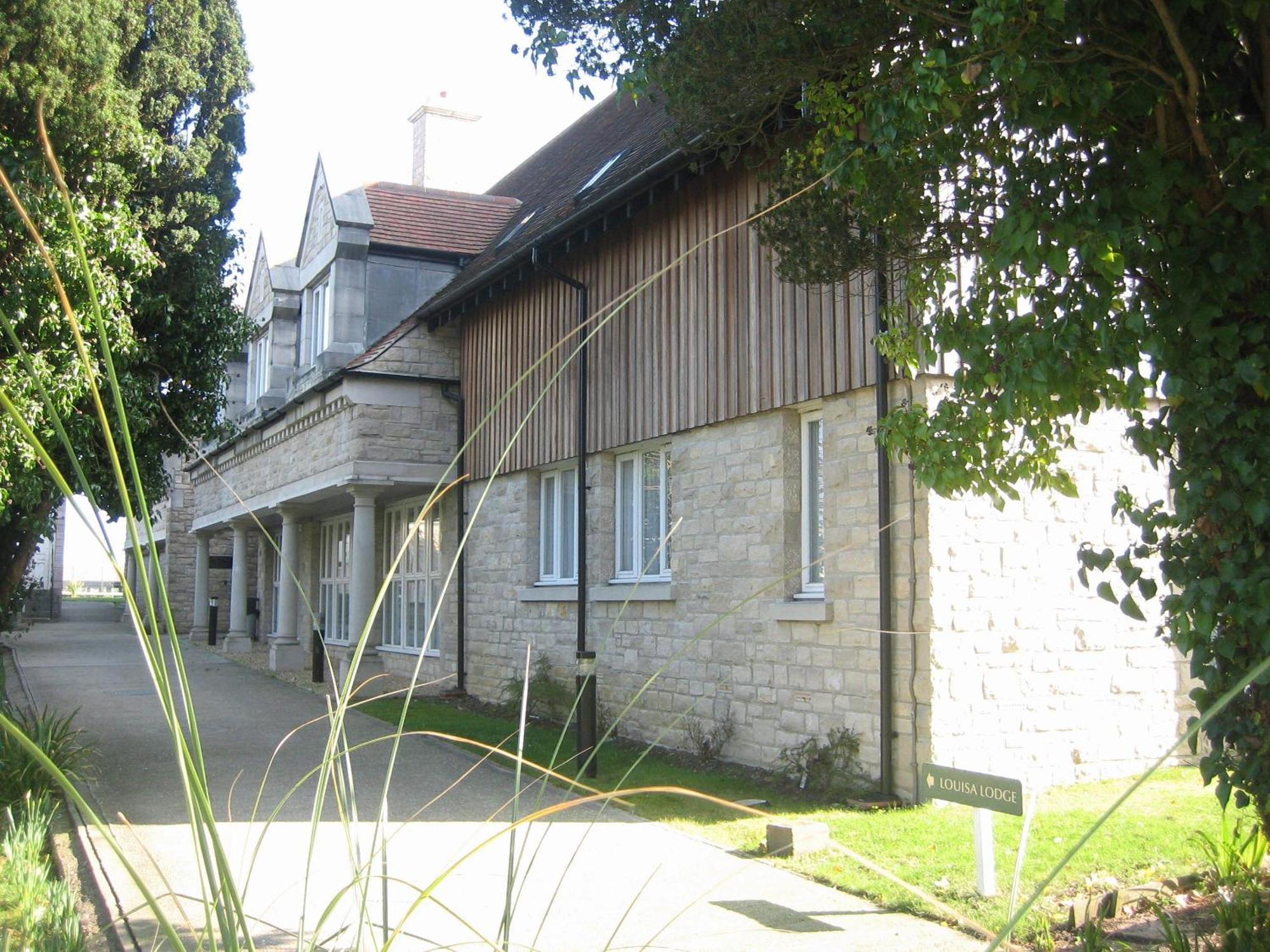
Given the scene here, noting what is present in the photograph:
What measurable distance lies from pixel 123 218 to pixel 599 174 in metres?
7.21

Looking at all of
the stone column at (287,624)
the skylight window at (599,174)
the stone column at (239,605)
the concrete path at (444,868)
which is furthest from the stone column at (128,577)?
the skylight window at (599,174)

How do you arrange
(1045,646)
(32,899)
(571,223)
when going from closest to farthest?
(32,899)
(1045,646)
(571,223)

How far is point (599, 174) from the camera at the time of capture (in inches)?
593

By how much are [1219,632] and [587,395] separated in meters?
9.14

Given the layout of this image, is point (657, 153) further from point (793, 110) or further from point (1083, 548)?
point (1083, 548)

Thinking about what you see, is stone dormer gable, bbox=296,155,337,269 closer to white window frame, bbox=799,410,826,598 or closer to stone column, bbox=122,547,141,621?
stone column, bbox=122,547,141,621

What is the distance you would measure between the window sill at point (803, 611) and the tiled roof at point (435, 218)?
11021 millimetres

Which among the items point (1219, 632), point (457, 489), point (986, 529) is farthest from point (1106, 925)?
point (457, 489)

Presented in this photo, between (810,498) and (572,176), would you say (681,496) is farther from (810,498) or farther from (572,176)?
(572,176)

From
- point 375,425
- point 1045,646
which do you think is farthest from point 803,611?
point 375,425

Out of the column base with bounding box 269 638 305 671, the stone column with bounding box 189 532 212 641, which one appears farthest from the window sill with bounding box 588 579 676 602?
the stone column with bounding box 189 532 212 641

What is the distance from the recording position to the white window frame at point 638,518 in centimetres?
1179

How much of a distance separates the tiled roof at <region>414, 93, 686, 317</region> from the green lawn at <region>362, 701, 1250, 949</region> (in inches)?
188

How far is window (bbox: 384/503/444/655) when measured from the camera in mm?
17812
